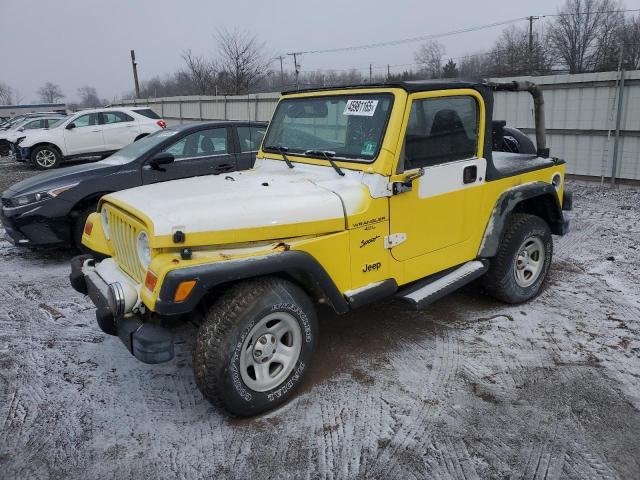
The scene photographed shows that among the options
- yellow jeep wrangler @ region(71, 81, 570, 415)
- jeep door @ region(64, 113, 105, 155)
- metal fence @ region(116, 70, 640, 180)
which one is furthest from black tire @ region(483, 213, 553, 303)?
jeep door @ region(64, 113, 105, 155)

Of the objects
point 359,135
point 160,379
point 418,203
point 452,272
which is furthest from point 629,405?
point 160,379

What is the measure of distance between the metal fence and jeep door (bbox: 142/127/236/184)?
20.0ft

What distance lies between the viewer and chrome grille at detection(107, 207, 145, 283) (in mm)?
3320

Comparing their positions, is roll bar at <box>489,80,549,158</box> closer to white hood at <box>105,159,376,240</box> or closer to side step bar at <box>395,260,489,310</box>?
side step bar at <box>395,260,489,310</box>

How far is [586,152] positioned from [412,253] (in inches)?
316

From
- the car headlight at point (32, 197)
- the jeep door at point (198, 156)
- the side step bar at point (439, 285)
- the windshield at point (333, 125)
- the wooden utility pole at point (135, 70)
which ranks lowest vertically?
the side step bar at point (439, 285)

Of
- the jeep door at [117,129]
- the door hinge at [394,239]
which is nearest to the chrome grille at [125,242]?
the door hinge at [394,239]

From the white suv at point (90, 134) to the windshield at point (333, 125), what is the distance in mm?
11486

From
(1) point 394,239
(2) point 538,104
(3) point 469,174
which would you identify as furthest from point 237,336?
(2) point 538,104

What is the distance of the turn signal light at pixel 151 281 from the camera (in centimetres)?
289

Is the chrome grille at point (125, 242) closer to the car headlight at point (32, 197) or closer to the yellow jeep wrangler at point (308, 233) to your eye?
the yellow jeep wrangler at point (308, 233)

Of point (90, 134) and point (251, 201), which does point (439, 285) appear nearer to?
point (251, 201)

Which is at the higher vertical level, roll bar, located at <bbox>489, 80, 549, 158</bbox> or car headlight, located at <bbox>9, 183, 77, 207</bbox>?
roll bar, located at <bbox>489, 80, 549, 158</bbox>

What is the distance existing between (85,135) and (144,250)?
1346cm
